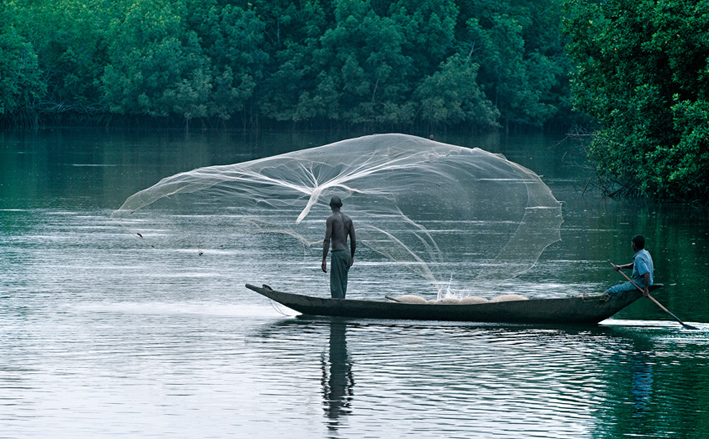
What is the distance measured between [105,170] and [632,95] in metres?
25.8

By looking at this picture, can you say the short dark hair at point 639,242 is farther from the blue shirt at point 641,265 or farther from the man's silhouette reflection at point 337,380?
the man's silhouette reflection at point 337,380

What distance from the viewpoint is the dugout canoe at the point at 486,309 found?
15961 millimetres

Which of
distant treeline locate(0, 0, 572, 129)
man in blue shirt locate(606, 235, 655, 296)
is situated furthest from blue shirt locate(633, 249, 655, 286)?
distant treeline locate(0, 0, 572, 129)

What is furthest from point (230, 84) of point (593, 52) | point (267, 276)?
point (267, 276)

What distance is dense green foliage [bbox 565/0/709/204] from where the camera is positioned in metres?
27.9

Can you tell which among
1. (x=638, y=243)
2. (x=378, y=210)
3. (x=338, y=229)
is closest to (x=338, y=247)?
(x=338, y=229)

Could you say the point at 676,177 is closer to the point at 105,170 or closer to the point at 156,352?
the point at 156,352

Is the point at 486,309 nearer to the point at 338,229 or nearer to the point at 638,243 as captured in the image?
the point at 638,243

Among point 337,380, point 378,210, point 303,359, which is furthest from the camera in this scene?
point 378,210

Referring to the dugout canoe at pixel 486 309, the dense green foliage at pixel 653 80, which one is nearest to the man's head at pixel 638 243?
the dugout canoe at pixel 486 309

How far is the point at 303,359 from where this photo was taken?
46.0ft

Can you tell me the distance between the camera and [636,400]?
40.0 feet

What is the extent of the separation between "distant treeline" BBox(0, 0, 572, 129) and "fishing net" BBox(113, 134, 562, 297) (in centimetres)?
7488

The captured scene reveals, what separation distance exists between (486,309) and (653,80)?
53.8 ft
